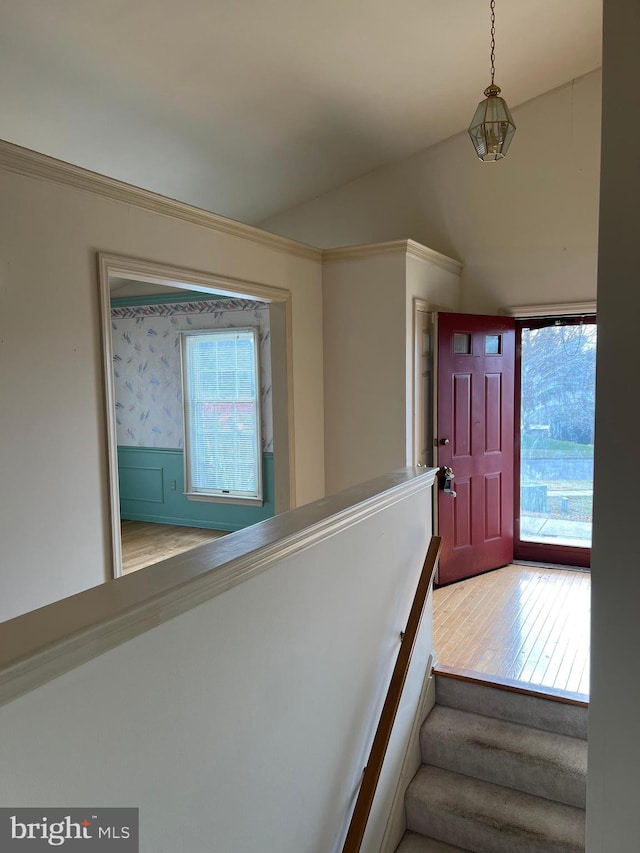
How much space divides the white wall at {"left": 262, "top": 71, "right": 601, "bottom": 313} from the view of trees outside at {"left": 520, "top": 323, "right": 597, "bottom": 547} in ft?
1.31

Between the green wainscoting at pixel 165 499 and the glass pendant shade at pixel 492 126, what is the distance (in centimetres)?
382

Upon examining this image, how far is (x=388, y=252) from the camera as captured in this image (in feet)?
13.3

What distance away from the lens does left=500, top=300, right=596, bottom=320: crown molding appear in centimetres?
439

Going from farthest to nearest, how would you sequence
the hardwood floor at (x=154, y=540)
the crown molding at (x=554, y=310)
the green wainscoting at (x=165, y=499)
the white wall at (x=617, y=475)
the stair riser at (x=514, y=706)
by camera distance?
1. the green wainscoting at (x=165, y=499)
2. the hardwood floor at (x=154, y=540)
3. the crown molding at (x=554, y=310)
4. the stair riser at (x=514, y=706)
5. the white wall at (x=617, y=475)

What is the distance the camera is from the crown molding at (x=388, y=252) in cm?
400

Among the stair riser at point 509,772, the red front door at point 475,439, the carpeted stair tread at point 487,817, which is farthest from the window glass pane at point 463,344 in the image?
the carpeted stair tread at point 487,817

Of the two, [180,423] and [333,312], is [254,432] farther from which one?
[333,312]

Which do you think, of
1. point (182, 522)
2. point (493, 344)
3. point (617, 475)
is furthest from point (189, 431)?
point (617, 475)

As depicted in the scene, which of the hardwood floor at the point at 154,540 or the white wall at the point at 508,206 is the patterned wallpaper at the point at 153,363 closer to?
the hardwood floor at the point at 154,540

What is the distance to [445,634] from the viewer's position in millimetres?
3531

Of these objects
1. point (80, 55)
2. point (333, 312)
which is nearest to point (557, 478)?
point (333, 312)

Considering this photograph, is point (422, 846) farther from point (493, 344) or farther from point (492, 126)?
point (492, 126)

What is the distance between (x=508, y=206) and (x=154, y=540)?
4.54m

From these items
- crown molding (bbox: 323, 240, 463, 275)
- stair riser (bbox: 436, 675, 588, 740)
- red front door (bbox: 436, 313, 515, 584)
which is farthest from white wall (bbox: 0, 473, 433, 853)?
crown molding (bbox: 323, 240, 463, 275)
